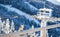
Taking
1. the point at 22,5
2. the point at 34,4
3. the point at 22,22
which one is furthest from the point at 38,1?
the point at 22,22

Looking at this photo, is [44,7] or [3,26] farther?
[44,7]

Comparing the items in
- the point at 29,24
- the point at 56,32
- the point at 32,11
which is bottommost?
the point at 56,32

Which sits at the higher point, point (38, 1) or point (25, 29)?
point (38, 1)

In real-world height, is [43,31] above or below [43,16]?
below

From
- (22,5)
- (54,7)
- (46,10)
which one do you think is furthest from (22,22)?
(54,7)

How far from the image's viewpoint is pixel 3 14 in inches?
66.1

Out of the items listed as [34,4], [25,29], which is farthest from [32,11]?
[25,29]

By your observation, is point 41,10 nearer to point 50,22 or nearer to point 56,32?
point 50,22

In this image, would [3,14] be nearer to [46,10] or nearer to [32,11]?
[32,11]

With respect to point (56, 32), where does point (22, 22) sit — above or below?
above

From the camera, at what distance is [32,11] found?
1.79m

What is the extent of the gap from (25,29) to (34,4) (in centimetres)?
32

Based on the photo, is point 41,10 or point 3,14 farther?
point 41,10

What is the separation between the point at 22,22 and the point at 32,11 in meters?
0.18
